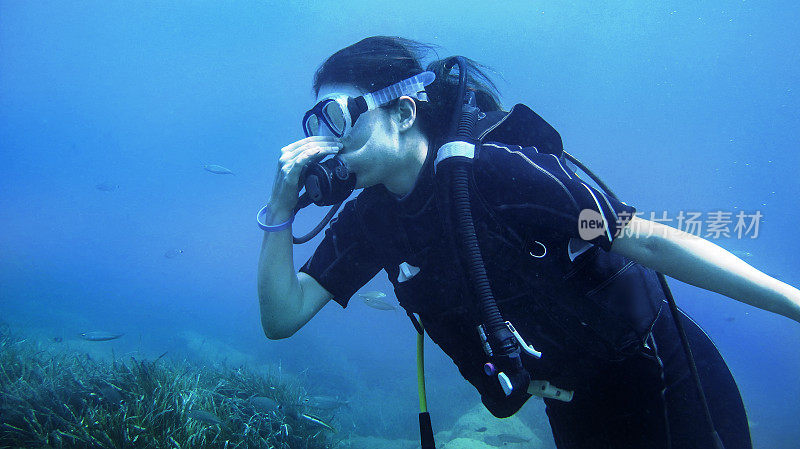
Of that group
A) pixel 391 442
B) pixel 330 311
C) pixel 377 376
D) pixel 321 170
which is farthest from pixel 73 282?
pixel 321 170

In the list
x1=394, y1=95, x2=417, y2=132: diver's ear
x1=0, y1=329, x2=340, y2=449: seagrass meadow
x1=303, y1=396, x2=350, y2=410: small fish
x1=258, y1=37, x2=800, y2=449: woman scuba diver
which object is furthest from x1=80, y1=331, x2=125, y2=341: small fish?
x1=394, y1=95, x2=417, y2=132: diver's ear

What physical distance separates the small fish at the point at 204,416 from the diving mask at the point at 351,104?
12.7ft

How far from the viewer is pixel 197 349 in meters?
19.0

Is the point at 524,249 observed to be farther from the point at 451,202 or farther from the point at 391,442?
the point at 391,442

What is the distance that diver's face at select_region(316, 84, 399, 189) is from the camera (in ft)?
6.61

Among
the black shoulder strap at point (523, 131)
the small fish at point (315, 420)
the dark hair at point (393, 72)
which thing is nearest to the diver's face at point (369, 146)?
the dark hair at point (393, 72)

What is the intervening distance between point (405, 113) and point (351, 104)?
305 mm

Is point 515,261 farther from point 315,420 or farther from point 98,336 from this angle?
point 98,336

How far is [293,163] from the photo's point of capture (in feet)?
6.66

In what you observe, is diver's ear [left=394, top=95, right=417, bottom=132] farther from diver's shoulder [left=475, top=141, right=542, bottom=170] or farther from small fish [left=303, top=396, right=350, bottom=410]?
small fish [left=303, top=396, right=350, bottom=410]

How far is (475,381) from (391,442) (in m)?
8.64

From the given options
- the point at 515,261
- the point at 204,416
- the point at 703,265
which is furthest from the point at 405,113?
the point at 204,416

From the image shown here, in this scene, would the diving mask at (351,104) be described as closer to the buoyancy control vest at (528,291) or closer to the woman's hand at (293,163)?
the woman's hand at (293,163)

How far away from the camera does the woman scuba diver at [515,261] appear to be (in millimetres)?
1584
